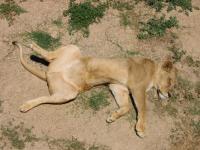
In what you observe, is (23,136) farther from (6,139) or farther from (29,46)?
(29,46)

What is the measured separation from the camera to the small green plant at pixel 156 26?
9773 millimetres

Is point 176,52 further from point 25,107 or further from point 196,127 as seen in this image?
point 25,107

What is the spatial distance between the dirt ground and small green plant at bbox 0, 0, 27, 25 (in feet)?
0.27

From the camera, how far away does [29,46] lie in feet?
29.0

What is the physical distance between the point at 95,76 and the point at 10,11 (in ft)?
7.08

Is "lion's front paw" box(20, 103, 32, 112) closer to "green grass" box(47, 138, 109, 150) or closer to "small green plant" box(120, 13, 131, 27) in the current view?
"green grass" box(47, 138, 109, 150)

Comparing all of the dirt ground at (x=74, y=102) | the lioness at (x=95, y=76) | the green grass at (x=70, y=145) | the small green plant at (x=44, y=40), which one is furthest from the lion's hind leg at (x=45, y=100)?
the small green plant at (x=44, y=40)

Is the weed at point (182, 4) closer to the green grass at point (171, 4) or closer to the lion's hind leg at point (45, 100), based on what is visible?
the green grass at point (171, 4)

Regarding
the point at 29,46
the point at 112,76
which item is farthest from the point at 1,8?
the point at 112,76

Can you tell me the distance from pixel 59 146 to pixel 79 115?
681 millimetres

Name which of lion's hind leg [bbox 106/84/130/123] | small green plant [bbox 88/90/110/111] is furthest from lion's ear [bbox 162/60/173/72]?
small green plant [bbox 88/90/110/111]

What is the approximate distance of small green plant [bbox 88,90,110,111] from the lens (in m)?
8.63

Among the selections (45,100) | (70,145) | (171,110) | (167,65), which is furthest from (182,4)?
(70,145)

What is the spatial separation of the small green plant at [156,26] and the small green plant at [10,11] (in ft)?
7.17
